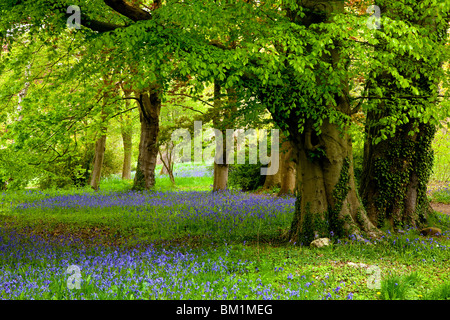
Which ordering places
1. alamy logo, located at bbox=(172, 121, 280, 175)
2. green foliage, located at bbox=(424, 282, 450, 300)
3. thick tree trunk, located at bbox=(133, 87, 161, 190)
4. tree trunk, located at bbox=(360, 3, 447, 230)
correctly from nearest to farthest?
green foliage, located at bbox=(424, 282, 450, 300) → tree trunk, located at bbox=(360, 3, 447, 230) → alamy logo, located at bbox=(172, 121, 280, 175) → thick tree trunk, located at bbox=(133, 87, 161, 190)

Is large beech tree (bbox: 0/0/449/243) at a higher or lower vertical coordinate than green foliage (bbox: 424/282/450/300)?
higher

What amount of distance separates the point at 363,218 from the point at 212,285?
4254mm

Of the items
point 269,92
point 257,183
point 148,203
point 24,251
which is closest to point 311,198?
point 269,92

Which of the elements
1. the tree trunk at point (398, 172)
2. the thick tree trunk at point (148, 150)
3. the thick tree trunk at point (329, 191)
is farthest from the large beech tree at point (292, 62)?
the thick tree trunk at point (148, 150)

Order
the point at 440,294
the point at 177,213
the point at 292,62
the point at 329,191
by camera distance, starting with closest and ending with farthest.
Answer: the point at 440,294 → the point at 292,62 → the point at 329,191 → the point at 177,213

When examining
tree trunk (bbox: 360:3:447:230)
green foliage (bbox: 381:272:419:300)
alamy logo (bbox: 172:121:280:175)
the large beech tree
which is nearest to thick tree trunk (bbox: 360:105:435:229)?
tree trunk (bbox: 360:3:447:230)

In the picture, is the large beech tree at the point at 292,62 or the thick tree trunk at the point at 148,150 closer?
the large beech tree at the point at 292,62

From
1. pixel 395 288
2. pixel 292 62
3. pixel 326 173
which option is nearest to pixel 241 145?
pixel 326 173

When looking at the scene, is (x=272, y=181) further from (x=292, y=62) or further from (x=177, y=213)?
(x=292, y=62)

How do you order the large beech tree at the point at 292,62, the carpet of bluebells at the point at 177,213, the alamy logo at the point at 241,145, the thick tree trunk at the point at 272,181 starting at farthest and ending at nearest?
the thick tree trunk at the point at 272,181
the alamy logo at the point at 241,145
the carpet of bluebells at the point at 177,213
the large beech tree at the point at 292,62

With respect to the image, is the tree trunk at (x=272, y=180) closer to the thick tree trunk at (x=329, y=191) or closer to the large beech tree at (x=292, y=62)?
the large beech tree at (x=292, y=62)

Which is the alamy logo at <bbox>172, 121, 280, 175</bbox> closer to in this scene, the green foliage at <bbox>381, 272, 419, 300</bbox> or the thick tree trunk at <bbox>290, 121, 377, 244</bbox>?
the thick tree trunk at <bbox>290, 121, 377, 244</bbox>

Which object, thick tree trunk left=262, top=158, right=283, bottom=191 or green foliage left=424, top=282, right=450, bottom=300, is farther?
thick tree trunk left=262, top=158, right=283, bottom=191

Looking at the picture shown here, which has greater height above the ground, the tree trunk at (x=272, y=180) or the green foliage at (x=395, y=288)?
the tree trunk at (x=272, y=180)
